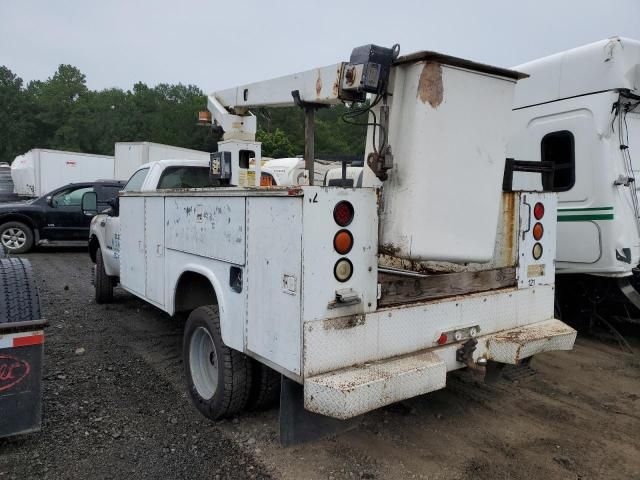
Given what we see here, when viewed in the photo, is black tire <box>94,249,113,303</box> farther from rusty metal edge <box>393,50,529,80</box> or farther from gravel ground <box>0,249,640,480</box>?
rusty metal edge <box>393,50,529,80</box>

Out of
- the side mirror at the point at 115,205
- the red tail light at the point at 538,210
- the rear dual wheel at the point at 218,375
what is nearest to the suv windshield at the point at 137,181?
the side mirror at the point at 115,205

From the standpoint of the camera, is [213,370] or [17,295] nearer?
[17,295]

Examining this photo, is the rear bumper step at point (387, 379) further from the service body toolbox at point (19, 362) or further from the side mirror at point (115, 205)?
the side mirror at point (115, 205)

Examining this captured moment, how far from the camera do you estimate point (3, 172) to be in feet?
102

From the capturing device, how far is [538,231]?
3904 mm

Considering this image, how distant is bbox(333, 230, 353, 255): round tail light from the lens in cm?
274

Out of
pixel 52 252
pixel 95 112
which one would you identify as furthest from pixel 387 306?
pixel 95 112

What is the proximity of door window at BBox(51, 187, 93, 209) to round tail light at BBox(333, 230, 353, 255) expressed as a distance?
12.2m

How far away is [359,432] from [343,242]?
4.99 feet

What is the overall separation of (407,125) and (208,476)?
2.34m

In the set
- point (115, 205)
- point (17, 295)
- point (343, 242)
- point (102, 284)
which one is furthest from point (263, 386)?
point (102, 284)

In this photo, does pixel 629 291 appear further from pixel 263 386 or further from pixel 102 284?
pixel 102 284

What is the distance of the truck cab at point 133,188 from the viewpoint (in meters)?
5.57

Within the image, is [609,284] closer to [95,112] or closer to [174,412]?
[174,412]
